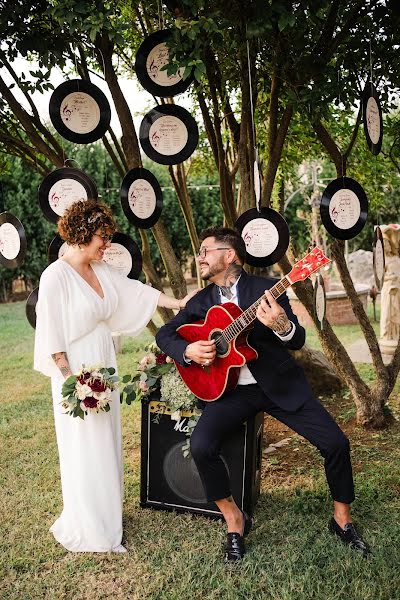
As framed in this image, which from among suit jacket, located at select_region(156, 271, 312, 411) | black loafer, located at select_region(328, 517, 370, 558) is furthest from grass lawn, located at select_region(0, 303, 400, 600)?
suit jacket, located at select_region(156, 271, 312, 411)

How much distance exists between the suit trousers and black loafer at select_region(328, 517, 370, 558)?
0.15 meters

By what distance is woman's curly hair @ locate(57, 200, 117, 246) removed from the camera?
3.45 metres

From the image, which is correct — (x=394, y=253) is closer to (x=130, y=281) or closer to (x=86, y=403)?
(x=130, y=281)

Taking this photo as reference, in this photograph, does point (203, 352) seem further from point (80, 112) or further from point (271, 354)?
point (80, 112)

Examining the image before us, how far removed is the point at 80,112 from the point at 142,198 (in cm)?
65

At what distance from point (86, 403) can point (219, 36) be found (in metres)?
2.10

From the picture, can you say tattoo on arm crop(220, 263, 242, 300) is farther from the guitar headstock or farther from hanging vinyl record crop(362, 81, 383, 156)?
hanging vinyl record crop(362, 81, 383, 156)

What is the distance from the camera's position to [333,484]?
326cm

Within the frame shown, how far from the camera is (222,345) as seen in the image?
3.27 m

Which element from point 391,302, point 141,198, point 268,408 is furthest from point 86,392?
point 391,302

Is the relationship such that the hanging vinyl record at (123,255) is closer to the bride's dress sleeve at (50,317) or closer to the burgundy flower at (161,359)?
the burgundy flower at (161,359)

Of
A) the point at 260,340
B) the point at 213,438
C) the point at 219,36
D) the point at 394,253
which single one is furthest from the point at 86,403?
the point at 394,253

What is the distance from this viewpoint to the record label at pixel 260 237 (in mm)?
4066

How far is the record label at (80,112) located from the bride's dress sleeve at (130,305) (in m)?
0.94
